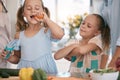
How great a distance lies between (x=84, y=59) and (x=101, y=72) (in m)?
0.35

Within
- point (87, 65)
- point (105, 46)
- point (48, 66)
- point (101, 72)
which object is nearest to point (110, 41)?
point (105, 46)

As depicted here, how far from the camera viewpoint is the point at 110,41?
1.07 meters

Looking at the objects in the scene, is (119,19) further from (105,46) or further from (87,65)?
(87,65)

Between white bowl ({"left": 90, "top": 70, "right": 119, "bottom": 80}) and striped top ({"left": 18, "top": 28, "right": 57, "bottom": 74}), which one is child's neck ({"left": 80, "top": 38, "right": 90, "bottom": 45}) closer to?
striped top ({"left": 18, "top": 28, "right": 57, "bottom": 74})

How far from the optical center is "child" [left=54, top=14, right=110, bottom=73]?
3.33 ft

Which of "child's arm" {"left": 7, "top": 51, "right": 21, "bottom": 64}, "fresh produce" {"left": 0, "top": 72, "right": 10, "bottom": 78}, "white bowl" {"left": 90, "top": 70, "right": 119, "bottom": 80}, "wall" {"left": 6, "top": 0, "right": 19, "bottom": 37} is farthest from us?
"wall" {"left": 6, "top": 0, "right": 19, "bottom": 37}

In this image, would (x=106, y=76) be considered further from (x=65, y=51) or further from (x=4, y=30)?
(x=4, y=30)

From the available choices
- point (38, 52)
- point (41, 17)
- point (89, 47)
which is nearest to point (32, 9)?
point (41, 17)

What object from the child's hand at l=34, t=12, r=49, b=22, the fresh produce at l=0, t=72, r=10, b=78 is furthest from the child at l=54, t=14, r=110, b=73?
the fresh produce at l=0, t=72, r=10, b=78

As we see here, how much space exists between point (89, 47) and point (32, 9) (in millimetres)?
278

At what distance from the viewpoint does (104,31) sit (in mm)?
1061

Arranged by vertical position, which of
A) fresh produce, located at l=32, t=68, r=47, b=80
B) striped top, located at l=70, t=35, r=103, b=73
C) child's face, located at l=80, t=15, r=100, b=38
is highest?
child's face, located at l=80, t=15, r=100, b=38

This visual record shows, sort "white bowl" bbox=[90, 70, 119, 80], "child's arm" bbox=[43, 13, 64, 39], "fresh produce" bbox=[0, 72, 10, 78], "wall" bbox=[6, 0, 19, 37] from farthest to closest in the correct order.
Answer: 1. "wall" bbox=[6, 0, 19, 37]
2. "child's arm" bbox=[43, 13, 64, 39]
3. "fresh produce" bbox=[0, 72, 10, 78]
4. "white bowl" bbox=[90, 70, 119, 80]

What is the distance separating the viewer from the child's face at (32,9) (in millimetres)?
1028
